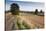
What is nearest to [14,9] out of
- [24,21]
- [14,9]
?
[14,9]

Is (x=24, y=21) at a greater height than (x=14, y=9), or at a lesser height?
lesser

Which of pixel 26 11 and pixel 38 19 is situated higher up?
pixel 26 11

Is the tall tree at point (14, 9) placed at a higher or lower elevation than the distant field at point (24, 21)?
higher

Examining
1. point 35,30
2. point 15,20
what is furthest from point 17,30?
point 35,30

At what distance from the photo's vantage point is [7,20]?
3.43 feet

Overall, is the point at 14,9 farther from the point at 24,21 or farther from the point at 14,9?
the point at 24,21

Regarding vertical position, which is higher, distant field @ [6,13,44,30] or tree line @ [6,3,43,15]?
tree line @ [6,3,43,15]

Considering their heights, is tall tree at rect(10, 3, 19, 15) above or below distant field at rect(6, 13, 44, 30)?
above

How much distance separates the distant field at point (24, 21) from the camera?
1049 millimetres

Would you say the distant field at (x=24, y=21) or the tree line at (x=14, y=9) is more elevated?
the tree line at (x=14, y=9)

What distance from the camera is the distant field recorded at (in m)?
1.05

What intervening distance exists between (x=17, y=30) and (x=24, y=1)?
37 centimetres

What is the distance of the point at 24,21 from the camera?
107cm
